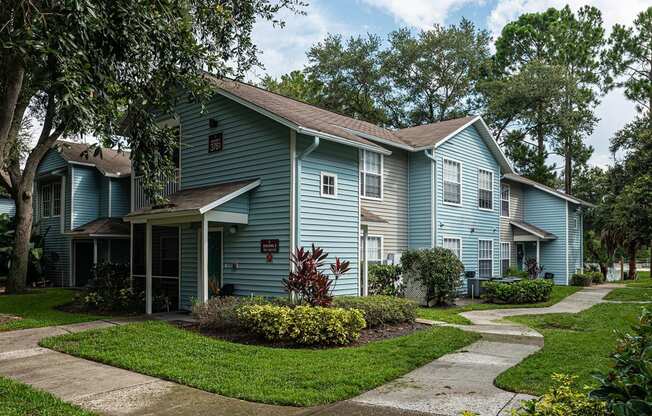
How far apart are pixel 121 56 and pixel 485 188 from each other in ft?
52.9

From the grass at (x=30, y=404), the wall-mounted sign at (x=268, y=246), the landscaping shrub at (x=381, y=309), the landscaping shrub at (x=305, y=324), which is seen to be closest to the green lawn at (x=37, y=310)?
the wall-mounted sign at (x=268, y=246)

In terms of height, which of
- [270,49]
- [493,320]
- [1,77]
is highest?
[270,49]

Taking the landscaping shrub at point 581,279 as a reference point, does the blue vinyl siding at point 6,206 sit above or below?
above

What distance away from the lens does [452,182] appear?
1889cm

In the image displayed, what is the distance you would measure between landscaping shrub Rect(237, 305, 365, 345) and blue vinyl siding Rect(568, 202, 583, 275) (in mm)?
19345

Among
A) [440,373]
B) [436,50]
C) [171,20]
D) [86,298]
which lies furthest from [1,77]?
[436,50]

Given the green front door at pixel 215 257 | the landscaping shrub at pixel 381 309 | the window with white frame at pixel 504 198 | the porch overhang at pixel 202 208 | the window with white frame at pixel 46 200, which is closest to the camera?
the landscaping shrub at pixel 381 309

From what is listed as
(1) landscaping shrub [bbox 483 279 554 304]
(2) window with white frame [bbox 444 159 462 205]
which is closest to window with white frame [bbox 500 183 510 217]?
(2) window with white frame [bbox 444 159 462 205]

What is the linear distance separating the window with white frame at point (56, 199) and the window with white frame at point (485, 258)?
18580mm

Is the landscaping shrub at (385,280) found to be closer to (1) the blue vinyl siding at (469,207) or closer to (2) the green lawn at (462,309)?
(2) the green lawn at (462,309)

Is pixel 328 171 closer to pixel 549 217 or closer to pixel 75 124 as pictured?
pixel 75 124

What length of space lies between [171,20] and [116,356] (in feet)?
19.5

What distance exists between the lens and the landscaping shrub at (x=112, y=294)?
13.8m

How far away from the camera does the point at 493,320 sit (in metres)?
12.7
